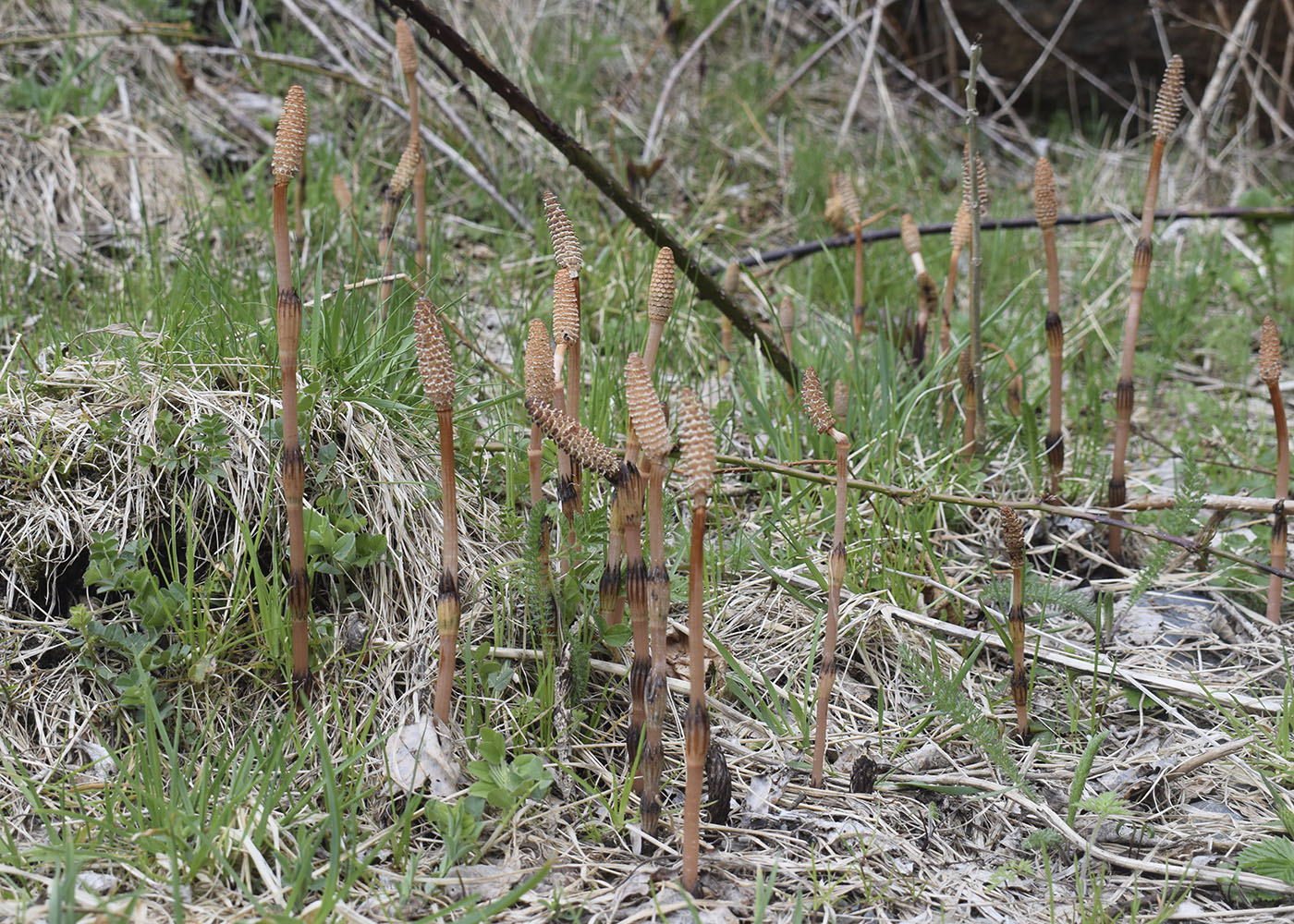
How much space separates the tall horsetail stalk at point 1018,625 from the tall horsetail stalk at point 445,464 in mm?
931

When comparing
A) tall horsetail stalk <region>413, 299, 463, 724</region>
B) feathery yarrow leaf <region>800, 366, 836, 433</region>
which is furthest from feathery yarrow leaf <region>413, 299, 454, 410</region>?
feathery yarrow leaf <region>800, 366, 836, 433</region>

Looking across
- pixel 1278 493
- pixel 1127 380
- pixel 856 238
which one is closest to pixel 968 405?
pixel 1127 380

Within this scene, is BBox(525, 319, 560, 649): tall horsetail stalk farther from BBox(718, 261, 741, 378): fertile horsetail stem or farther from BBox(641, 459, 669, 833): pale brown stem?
BBox(718, 261, 741, 378): fertile horsetail stem

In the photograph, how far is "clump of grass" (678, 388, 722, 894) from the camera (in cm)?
124

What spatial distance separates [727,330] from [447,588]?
1568 mm

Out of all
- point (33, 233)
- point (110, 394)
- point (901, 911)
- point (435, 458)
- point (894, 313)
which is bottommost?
point (901, 911)

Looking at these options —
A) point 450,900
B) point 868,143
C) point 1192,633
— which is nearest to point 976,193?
point 1192,633

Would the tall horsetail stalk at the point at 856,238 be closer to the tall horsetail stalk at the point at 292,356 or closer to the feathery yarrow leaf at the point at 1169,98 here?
the feathery yarrow leaf at the point at 1169,98

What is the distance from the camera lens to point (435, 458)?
2215mm

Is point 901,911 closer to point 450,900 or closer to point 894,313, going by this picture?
point 450,900

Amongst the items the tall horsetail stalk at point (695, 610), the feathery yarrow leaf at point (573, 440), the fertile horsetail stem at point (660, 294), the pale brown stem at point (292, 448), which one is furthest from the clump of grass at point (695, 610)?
the pale brown stem at point (292, 448)

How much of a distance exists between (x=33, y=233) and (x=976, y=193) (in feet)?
10.0

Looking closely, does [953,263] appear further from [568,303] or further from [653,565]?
[653,565]

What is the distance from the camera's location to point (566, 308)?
5.50 ft
